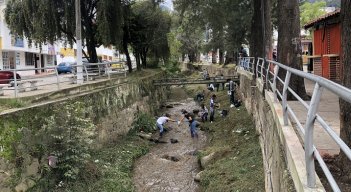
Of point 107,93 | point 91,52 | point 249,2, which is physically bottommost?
point 107,93

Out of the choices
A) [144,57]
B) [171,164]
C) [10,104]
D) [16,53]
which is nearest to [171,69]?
[144,57]

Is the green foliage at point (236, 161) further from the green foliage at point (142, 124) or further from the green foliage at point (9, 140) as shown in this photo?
the green foliage at point (9, 140)

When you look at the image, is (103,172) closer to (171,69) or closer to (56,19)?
(56,19)

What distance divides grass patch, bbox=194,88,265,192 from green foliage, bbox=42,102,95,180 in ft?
14.1

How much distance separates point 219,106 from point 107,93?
354 inches

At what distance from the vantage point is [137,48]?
1479 inches

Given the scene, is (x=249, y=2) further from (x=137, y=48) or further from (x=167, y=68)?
(x=167, y=68)

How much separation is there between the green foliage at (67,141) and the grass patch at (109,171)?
38 cm

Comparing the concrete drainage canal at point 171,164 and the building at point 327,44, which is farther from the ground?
the building at point 327,44

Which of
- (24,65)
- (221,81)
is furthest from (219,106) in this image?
(24,65)

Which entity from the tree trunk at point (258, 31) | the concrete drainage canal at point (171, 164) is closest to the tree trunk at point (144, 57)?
the concrete drainage canal at point (171, 164)

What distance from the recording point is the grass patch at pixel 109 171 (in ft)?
41.9

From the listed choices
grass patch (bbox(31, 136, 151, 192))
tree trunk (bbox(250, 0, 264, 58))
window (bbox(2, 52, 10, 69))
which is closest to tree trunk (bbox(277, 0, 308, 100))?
grass patch (bbox(31, 136, 151, 192))

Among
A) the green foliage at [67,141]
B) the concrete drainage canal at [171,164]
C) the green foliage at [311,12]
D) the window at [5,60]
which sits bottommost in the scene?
the concrete drainage canal at [171,164]
